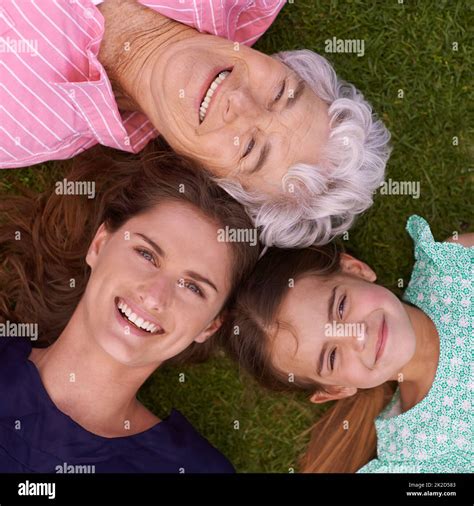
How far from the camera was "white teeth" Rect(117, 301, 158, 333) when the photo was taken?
3.02 metres

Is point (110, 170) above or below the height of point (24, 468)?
above

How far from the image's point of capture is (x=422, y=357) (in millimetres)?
3410

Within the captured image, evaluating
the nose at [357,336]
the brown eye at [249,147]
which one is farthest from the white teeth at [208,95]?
the nose at [357,336]

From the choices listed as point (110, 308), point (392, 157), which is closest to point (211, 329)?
point (110, 308)

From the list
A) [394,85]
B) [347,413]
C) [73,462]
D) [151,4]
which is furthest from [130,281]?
[394,85]

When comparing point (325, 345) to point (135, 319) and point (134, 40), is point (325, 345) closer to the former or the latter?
point (135, 319)

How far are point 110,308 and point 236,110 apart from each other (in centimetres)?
104

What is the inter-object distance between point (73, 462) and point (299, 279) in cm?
140

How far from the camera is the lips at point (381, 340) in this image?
299 centimetres

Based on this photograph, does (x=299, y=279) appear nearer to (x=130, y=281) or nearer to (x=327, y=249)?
(x=327, y=249)

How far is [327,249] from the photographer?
134 inches

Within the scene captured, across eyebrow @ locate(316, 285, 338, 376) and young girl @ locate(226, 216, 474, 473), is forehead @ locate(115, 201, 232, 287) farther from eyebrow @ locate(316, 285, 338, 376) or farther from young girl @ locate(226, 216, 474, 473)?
eyebrow @ locate(316, 285, 338, 376)

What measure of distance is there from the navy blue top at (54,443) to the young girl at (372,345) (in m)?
0.58

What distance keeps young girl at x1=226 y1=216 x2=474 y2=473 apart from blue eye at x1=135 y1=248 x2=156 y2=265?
21.4 inches
